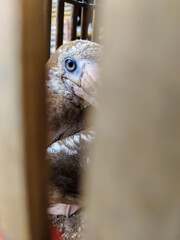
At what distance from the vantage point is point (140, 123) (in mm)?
259

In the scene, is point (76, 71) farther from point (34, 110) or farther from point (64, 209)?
point (34, 110)

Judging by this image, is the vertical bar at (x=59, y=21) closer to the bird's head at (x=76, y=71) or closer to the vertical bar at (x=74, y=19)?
the vertical bar at (x=74, y=19)

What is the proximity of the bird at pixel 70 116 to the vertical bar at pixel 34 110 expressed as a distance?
0.52 m

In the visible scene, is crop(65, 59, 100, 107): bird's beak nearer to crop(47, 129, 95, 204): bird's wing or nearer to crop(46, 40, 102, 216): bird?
crop(46, 40, 102, 216): bird

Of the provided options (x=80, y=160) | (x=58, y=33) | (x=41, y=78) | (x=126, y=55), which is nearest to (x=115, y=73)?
(x=126, y=55)

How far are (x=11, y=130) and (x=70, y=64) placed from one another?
2.91 feet

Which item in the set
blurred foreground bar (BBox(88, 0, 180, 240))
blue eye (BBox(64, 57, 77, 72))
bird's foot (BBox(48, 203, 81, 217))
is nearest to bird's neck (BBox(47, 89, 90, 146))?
blue eye (BBox(64, 57, 77, 72))

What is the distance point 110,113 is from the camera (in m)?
0.27

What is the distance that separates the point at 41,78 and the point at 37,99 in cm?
3

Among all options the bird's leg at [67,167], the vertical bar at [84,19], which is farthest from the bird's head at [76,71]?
the vertical bar at [84,19]

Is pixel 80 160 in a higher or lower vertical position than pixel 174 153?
lower

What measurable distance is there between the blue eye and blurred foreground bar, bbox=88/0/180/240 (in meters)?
0.93

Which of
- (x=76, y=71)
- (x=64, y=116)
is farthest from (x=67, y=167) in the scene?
(x=76, y=71)

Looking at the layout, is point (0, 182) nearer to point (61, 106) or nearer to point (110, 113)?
point (110, 113)
